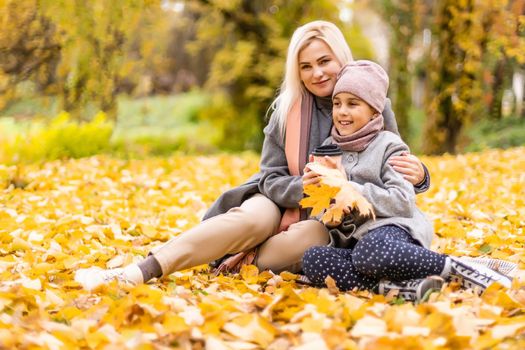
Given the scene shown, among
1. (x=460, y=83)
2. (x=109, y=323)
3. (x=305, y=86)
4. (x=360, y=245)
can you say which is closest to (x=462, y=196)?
(x=305, y=86)

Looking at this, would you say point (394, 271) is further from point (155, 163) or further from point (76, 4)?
point (76, 4)

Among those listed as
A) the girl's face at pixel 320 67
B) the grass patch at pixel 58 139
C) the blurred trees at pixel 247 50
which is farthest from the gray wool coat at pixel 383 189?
the blurred trees at pixel 247 50

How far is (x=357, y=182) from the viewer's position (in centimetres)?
239

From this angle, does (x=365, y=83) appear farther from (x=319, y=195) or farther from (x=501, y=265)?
(x=501, y=265)

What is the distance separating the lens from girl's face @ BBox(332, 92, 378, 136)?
2.44 metres

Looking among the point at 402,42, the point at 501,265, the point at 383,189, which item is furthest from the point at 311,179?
the point at 402,42

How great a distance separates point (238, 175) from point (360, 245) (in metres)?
3.67

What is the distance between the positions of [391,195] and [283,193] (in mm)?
505

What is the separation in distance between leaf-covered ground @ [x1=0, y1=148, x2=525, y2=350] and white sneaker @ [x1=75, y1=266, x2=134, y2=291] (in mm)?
34

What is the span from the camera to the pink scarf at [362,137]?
243 centimetres

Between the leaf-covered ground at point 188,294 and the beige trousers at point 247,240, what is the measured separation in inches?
3.7

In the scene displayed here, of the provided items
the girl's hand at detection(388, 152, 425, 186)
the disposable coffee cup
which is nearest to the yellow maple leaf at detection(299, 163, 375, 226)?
the disposable coffee cup

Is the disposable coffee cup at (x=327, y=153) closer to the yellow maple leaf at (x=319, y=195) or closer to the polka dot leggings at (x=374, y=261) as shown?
the yellow maple leaf at (x=319, y=195)

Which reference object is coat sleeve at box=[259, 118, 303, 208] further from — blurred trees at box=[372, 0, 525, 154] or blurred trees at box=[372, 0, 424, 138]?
blurred trees at box=[372, 0, 424, 138]
